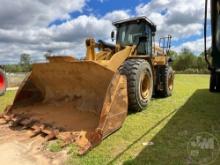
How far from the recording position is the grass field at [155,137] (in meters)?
4.19

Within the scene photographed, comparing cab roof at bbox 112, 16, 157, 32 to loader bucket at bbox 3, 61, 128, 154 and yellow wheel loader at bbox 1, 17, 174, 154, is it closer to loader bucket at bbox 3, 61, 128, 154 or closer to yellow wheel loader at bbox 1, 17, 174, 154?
yellow wheel loader at bbox 1, 17, 174, 154

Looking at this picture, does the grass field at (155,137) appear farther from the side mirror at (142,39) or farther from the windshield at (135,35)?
the side mirror at (142,39)

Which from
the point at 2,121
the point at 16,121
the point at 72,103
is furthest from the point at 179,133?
the point at 2,121

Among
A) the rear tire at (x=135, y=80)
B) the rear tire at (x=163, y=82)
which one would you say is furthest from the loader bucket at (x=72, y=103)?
the rear tire at (x=163, y=82)

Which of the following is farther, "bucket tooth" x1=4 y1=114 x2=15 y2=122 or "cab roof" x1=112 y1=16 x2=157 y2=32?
"cab roof" x1=112 y1=16 x2=157 y2=32

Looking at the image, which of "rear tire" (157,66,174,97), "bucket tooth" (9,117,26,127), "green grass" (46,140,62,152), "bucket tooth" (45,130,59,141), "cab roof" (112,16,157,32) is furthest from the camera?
"rear tire" (157,66,174,97)

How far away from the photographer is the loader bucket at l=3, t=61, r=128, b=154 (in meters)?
4.93

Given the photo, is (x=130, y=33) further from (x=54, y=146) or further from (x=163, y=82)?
(x=54, y=146)

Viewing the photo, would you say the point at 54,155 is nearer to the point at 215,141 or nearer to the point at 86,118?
the point at 86,118

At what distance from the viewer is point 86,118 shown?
18.4 ft

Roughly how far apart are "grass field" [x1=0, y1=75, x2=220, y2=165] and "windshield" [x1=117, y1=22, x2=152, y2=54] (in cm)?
189

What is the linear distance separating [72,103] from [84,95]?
324 mm

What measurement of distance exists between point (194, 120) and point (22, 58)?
212ft

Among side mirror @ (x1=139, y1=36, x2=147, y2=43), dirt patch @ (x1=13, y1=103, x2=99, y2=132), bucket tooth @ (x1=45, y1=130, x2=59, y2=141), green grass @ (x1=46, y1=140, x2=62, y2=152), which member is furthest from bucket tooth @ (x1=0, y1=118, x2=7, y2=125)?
side mirror @ (x1=139, y1=36, x2=147, y2=43)
